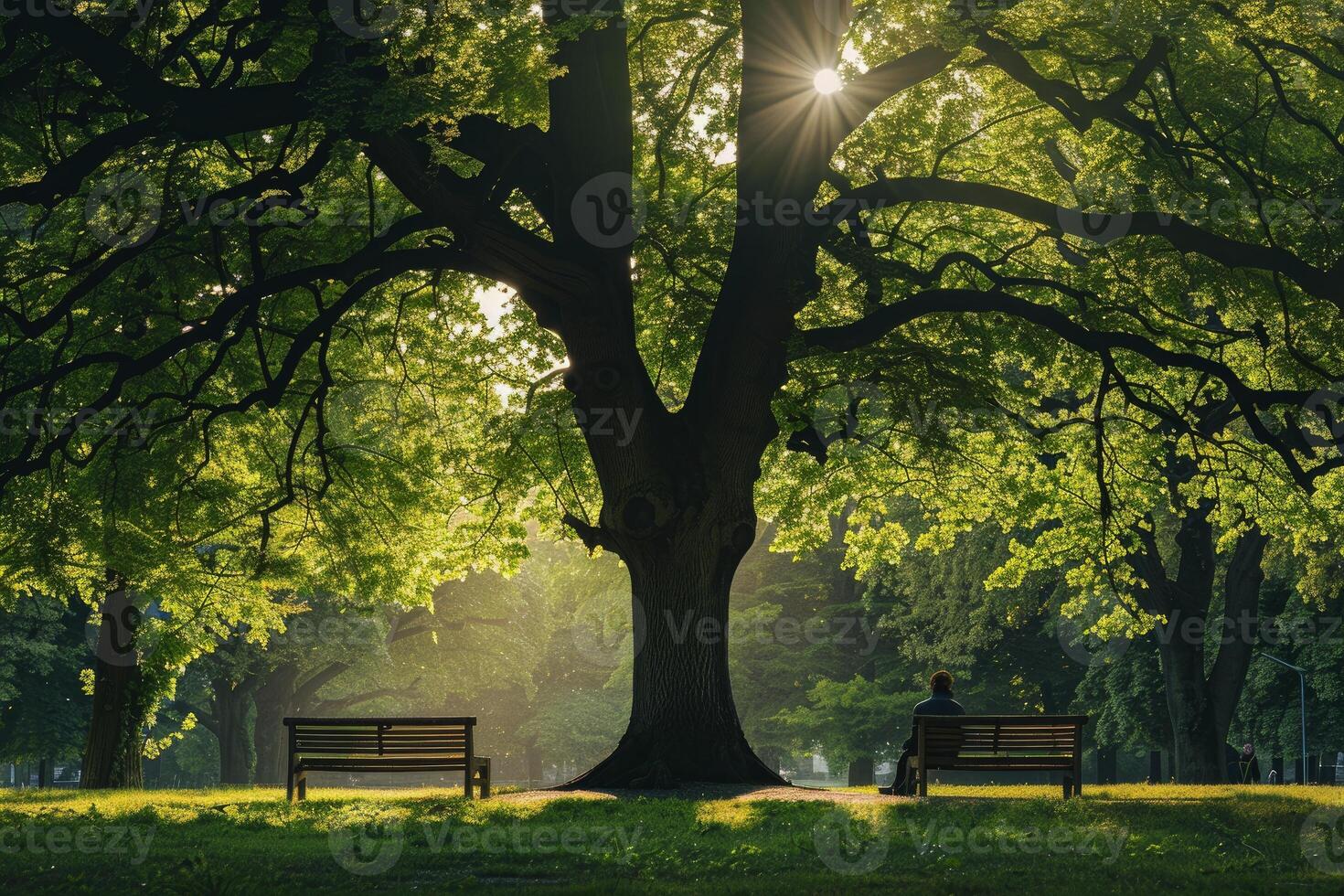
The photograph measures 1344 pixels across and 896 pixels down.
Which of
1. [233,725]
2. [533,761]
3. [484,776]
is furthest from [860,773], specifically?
[484,776]

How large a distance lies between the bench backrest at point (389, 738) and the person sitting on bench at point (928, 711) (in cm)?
476

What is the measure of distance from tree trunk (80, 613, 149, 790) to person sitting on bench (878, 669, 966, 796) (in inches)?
585

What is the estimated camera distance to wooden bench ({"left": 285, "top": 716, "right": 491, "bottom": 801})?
15.3 meters

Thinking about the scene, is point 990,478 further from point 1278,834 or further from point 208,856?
point 208,856

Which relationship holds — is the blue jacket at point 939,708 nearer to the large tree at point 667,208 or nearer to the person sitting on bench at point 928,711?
the person sitting on bench at point 928,711

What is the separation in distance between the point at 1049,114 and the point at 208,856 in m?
15.4

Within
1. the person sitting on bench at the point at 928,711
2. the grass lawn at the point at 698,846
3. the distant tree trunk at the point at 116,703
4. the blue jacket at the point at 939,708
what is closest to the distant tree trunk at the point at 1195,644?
the person sitting on bench at the point at 928,711

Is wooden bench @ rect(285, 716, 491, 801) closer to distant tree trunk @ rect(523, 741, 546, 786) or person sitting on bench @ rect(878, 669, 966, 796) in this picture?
person sitting on bench @ rect(878, 669, 966, 796)

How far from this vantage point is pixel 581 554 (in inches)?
1800

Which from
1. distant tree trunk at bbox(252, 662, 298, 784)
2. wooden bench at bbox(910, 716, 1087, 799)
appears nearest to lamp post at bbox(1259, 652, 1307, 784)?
wooden bench at bbox(910, 716, 1087, 799)

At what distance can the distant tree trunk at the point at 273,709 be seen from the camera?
1880 inches

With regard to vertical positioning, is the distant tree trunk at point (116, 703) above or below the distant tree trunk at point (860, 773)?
above

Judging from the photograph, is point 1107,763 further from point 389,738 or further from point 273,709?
point 389,738

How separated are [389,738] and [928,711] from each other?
599 cm
